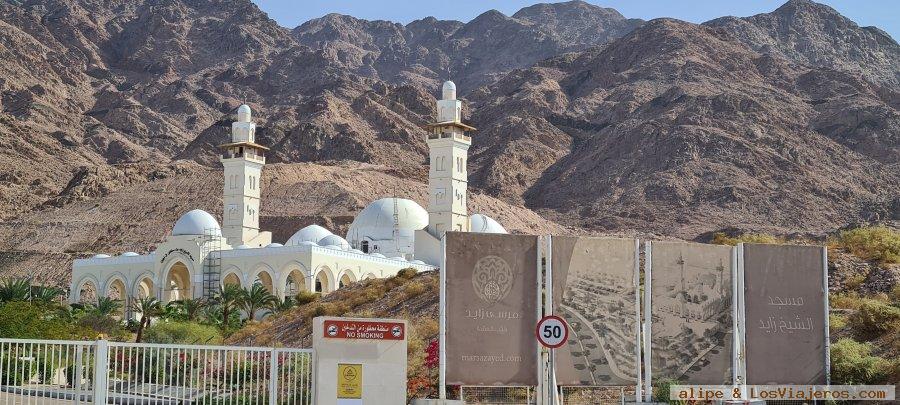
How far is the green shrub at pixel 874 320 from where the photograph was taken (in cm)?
2006

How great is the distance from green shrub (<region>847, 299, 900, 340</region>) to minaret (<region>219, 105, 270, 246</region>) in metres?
45.2

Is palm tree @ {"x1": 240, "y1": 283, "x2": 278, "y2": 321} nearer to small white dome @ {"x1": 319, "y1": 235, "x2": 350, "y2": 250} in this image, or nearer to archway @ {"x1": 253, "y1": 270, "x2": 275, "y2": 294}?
archway @ {"x1": 253, "y1": 270, "x2": 275, "y2": 294}

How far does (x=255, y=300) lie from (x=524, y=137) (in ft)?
326

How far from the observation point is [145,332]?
37844 millimetres

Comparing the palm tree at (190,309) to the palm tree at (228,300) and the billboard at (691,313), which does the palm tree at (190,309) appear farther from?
the billboard at (691,313)

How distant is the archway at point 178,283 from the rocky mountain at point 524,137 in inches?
1193

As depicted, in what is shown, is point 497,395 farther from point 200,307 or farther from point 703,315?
point 200,307

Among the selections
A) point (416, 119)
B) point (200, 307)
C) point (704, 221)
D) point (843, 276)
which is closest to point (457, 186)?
point (200, 307)

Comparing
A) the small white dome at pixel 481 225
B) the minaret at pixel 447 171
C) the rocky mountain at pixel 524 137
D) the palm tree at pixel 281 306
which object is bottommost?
the palm tree at pixel 281 306

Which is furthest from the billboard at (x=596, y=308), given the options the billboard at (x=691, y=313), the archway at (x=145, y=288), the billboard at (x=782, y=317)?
the archway at (x=145, y=288)

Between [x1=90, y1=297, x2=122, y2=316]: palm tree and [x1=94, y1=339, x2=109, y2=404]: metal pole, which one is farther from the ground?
[x1=90, y1=297, x2=122, y2=316]: palm tree

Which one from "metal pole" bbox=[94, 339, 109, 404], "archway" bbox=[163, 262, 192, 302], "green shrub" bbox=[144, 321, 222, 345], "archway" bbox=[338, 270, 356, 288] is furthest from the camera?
"archway" bbox=[163, 262, 192, 302]

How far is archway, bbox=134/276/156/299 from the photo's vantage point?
183ft

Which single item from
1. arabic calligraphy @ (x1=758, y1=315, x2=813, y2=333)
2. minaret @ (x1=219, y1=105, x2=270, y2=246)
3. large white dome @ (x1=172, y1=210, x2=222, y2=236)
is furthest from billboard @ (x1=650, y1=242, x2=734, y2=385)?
minaret @ (x1=219, y1=105, x2=270, y2=246)
